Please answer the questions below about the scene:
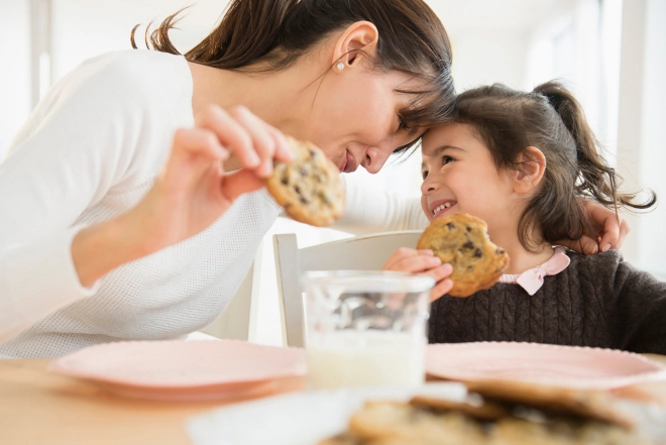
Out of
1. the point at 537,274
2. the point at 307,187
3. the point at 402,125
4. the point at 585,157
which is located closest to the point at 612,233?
the point at 537,274

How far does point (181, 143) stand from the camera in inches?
25.6

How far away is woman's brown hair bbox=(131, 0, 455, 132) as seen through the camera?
129 cm

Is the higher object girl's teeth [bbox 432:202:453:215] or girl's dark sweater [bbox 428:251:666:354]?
girl's teeth [bbox 432:202:453:215]

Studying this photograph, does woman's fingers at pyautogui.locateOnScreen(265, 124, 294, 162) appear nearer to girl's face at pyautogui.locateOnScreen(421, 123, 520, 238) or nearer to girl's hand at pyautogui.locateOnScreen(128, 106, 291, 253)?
girl's hand at pyautogui.locateOnScreen(128, 106, 291, 253)

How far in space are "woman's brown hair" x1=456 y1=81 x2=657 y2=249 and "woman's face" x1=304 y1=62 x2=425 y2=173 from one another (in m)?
0.29

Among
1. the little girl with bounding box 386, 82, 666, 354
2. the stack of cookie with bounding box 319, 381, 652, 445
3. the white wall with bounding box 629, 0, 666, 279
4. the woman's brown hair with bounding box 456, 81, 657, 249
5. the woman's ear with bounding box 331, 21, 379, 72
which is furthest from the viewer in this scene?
the white wall with bounding box 629, 0, 666, 279

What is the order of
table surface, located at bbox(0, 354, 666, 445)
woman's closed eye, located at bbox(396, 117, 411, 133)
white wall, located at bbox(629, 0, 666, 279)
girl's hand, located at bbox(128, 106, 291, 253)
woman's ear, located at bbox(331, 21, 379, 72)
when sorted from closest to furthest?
table surface, located at bbox(0, 354, 666, 445)
girl's hand, located at bbox(128, 106, 291, 253)
woman's ear, located at bbox(331, 21, 379, 72)
woman's closed eye, located at bbox(396, 117, 411, 133)
white wall, located at bbox(629, 0, 666, 279)

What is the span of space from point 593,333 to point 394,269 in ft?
2.33

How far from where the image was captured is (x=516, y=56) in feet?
20.5

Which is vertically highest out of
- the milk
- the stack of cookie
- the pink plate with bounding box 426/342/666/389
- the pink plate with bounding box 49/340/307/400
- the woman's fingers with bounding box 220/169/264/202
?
the woman's fingers with bounding box 220/169/264/202

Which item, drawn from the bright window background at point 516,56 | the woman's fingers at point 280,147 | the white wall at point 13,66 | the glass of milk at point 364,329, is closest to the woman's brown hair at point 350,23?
the woman's fingers at point 280,147

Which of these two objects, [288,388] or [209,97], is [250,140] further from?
[209,97]

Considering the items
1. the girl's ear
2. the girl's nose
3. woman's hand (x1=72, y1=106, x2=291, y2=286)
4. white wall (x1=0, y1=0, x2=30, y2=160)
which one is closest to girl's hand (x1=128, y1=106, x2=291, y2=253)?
woman's hand (x1=72, y1=106, x2=291, y2=286)

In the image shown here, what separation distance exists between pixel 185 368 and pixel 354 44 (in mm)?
774
